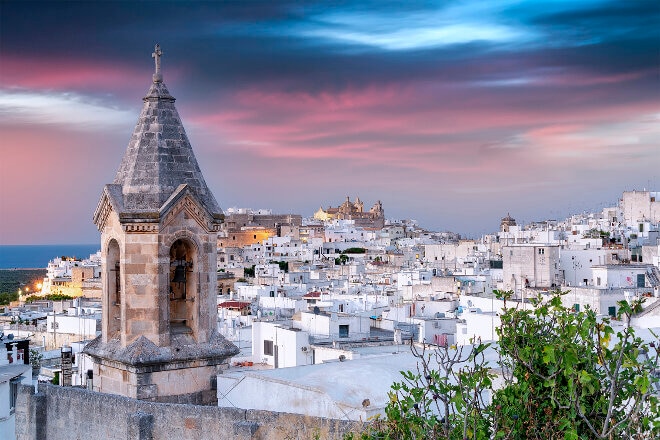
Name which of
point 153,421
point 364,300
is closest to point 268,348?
point 153,421

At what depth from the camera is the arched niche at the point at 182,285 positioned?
10938mm

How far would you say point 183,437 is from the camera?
9906 millimetres

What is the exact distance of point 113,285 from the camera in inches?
441

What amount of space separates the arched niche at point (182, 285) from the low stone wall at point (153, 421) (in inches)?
45.9

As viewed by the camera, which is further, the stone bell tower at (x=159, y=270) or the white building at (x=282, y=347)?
the white building at (x=282, y=347)

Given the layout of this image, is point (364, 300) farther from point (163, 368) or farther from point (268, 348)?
point (163, 368)

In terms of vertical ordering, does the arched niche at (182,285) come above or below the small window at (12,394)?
above

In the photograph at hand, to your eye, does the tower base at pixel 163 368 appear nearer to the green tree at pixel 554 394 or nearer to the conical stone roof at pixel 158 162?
the conical stone roof at pixel 158 162

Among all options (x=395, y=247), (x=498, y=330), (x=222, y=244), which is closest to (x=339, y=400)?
(x=498, y=330)

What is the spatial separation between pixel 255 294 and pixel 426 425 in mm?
47765

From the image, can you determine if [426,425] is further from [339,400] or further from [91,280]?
[91,280]

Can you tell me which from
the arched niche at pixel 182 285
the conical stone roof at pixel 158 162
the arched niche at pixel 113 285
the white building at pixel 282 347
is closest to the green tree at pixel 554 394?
the arched niche at pixel 182 285

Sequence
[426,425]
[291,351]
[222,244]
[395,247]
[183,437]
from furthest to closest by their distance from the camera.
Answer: [222,244], [395,247], [291,351], [183,437], [426,425]

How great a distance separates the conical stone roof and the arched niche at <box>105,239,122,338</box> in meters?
0.81
